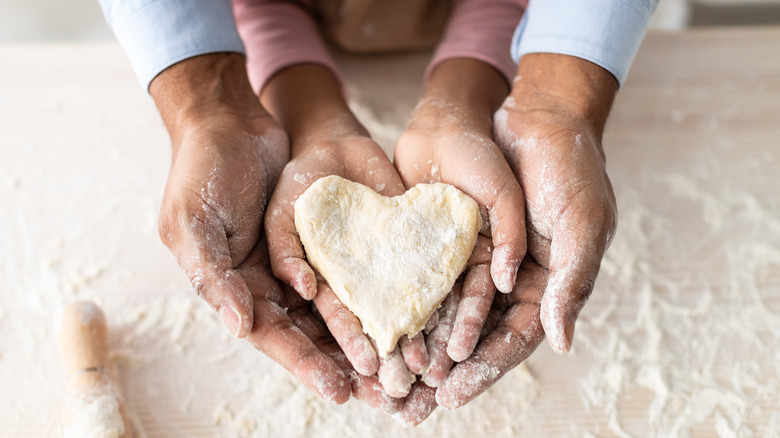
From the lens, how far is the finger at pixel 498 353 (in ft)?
3.27

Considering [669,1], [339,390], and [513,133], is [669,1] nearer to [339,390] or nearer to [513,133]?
[513,133]

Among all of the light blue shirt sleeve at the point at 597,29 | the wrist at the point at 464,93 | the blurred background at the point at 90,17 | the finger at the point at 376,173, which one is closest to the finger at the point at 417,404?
the finger at the point at 376,173

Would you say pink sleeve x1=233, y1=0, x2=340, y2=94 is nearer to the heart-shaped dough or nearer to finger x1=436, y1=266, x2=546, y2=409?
the heart-shaped dough

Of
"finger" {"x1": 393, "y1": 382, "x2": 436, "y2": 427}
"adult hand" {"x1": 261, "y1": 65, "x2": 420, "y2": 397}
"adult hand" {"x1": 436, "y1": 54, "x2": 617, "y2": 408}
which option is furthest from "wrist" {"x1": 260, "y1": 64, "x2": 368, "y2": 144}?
"finger" {"x1": 393, "y1": 382, "x2": 436, "y2": 427}

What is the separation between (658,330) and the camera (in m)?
1.35

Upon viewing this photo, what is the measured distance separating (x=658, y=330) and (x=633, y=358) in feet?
0.30

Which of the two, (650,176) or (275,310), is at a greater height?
(275,310)

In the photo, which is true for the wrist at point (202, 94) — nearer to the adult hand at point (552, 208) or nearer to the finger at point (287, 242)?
the finger at point (287, 242)

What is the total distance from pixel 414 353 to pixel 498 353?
14cm

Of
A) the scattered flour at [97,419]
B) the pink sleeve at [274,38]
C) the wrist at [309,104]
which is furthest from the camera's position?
the pink sleeve at [274,38]

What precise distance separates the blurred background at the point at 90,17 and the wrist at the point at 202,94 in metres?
1.55

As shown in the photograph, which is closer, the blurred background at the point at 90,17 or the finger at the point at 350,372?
the finger at the point at 350,372

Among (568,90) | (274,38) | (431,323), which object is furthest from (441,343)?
(274,38)

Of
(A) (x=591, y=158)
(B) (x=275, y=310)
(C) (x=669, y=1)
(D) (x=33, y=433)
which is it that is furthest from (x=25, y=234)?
(C) (x=669, y=1)
